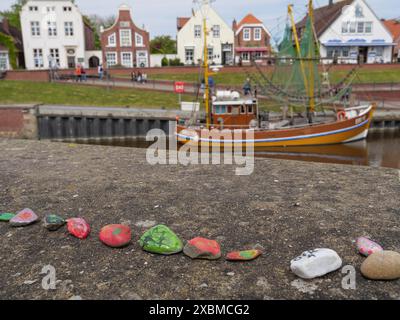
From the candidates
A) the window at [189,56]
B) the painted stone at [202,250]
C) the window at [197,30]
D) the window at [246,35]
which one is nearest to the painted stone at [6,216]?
the painted stone at [202,250]

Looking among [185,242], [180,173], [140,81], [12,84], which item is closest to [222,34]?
[140,81]

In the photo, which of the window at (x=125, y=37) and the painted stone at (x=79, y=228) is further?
the window at (x=125, y=37)

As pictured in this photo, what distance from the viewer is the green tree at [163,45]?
229 feet

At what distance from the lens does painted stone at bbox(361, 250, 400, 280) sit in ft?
14.4

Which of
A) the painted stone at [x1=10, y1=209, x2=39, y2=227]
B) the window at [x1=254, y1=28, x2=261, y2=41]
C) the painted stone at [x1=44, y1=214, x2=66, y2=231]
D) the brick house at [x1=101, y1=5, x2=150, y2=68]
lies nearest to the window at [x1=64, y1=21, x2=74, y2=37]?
the brick house at [x1=101, y1=5, x2=150, y2=68]

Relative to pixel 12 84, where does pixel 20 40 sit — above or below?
above

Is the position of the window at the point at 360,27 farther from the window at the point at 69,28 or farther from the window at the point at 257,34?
the window at the point at 69,28

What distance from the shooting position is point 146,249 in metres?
5.16

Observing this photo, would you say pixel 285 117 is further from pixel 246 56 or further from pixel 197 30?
pixel 246 56

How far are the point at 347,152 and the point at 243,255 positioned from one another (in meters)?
22.3

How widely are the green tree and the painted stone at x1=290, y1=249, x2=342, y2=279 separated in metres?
67.7

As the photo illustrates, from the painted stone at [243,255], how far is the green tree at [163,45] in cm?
6727

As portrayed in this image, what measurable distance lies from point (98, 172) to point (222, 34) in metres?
51.0

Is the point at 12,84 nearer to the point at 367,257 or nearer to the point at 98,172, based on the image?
the point at 98,172
